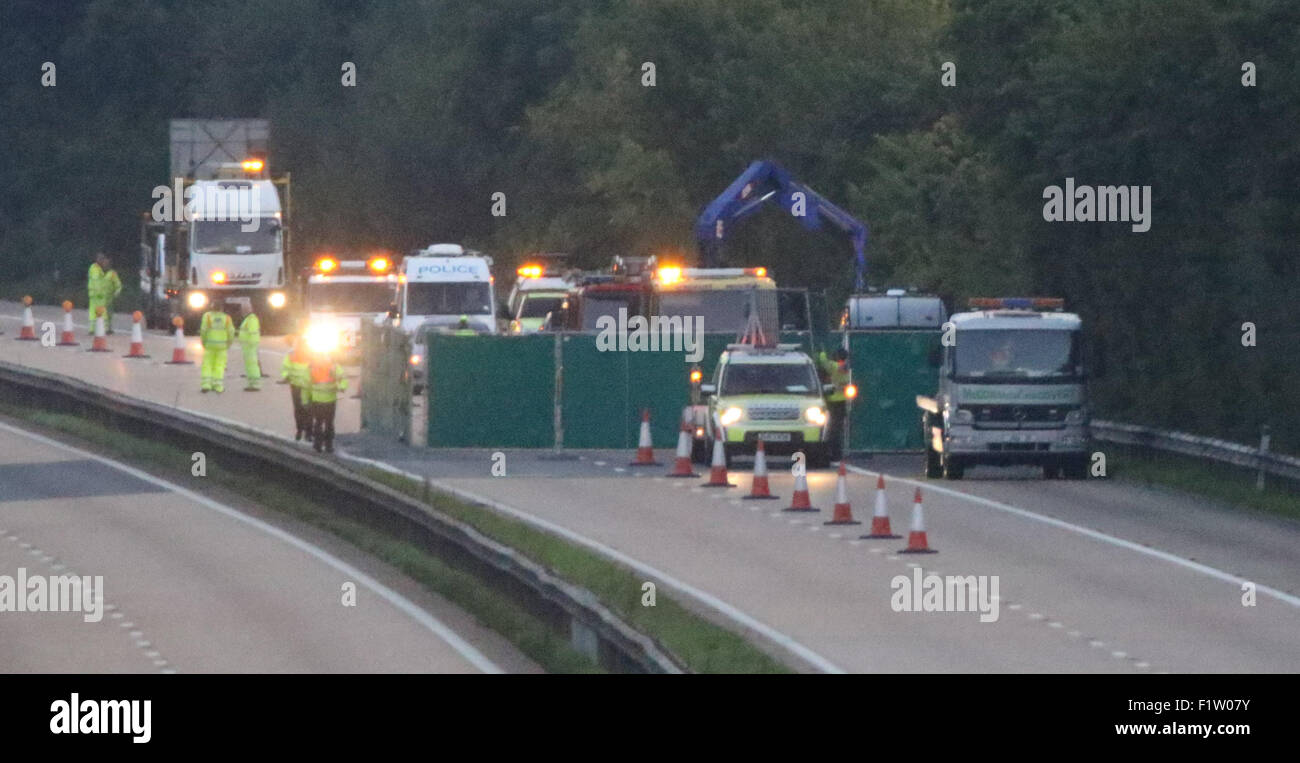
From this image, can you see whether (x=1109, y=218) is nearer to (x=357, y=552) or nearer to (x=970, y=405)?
(x=970, y=405)

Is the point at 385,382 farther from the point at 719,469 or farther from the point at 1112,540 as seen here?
the point at 1112,540

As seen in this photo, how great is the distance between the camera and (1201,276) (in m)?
38.8

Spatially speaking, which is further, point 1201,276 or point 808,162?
point 808,162

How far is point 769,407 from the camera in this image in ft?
101

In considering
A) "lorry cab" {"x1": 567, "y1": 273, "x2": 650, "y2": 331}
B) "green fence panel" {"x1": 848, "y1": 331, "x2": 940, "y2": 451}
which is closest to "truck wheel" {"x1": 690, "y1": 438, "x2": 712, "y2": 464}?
"green fence panel" {"x1": 848, "y1": 331, "x2": 940, "y2": 451}

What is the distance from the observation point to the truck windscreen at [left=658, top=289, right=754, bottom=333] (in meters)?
35.2

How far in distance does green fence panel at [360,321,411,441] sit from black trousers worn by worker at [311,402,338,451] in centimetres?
242

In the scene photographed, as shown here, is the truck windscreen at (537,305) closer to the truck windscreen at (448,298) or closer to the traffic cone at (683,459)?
the truck windscreen at (448,298)

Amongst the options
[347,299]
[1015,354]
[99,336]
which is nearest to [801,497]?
[1015,354]

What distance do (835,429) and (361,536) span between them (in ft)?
27.9

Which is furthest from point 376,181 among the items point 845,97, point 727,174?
point 845,97

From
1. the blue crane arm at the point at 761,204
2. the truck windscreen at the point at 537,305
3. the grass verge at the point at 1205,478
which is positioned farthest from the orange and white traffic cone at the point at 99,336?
the grass verge at the point at 1205,478

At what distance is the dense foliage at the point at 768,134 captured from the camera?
37219 mm
